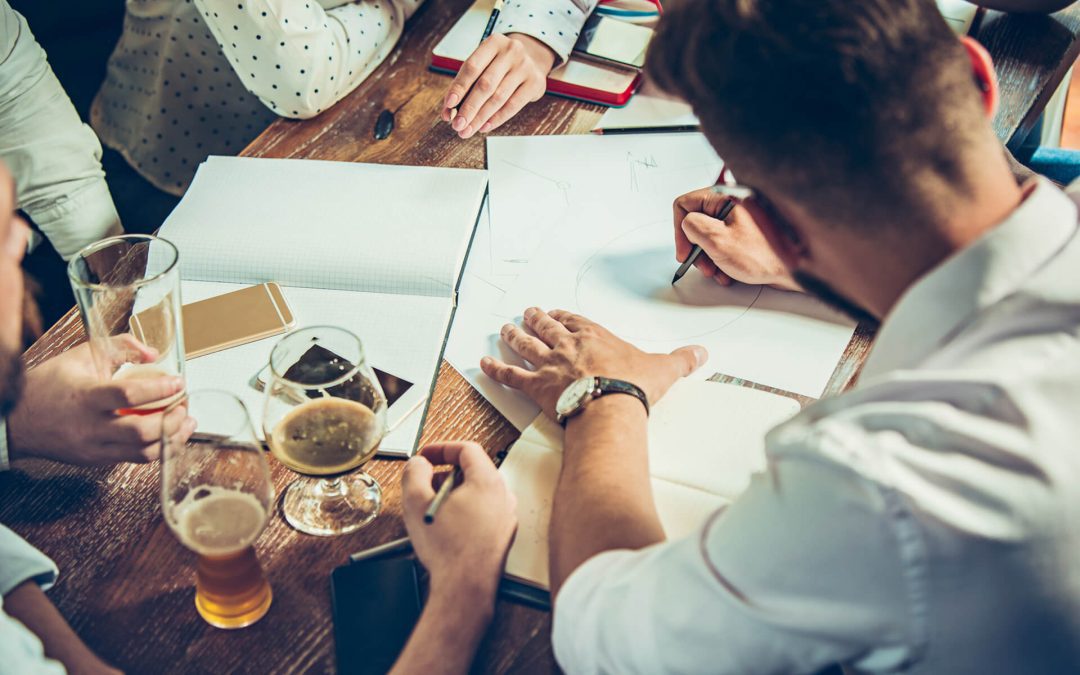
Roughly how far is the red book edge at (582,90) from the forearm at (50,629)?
104cm

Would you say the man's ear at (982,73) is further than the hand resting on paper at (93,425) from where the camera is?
No

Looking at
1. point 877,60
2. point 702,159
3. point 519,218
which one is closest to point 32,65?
point 519,218

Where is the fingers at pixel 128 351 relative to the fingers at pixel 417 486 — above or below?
above

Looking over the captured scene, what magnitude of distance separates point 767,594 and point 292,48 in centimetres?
112

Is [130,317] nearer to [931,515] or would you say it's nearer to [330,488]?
[330,488]

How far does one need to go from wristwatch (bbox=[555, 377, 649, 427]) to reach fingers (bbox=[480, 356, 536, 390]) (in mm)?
57

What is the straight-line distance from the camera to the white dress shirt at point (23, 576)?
649 millimetres

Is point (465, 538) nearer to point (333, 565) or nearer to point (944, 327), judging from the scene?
point (333, 565)

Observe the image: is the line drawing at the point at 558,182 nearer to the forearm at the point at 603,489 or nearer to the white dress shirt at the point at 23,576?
the forearm at the point at 603,489

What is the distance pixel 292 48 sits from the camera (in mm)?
1380

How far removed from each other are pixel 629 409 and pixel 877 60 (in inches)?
16.8

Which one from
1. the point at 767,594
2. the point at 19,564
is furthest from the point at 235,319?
the point at 767,594

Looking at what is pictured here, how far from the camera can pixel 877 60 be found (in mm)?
681

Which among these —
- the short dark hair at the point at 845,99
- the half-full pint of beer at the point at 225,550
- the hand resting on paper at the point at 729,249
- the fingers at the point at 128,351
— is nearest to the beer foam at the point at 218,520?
the half-full pint of beer at the point at 225,550
